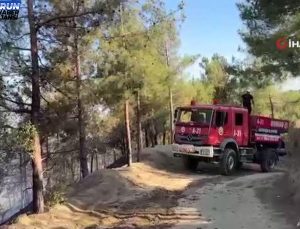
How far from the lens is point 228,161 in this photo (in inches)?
758

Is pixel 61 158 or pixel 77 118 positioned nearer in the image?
pixel 77 118

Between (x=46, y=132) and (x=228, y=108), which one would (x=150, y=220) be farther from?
(x=228, y=108)

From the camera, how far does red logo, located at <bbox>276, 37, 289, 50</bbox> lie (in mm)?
16500

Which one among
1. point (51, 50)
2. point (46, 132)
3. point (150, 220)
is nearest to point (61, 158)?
point (46, 132)

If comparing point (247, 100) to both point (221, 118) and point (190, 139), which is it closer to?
point (221, 118)

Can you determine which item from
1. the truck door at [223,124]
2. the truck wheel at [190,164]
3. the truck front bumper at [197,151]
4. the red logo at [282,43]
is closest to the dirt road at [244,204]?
the truck front bumper at [197,151]

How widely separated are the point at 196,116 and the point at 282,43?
448cm

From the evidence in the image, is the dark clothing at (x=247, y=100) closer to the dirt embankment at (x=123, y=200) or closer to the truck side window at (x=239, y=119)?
the truck side window at (x=239, y=119)

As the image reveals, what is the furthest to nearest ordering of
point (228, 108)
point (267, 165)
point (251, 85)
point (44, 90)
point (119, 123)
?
point (119, 123) < point (251, 85) < point (267, 165) < point (228, 108) < point (44, 90)

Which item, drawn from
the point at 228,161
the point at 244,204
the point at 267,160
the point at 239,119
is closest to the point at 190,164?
the point at 228,161

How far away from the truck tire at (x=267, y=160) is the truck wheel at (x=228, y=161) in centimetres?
153

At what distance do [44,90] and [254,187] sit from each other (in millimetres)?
7319

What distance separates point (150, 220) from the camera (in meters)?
11.7

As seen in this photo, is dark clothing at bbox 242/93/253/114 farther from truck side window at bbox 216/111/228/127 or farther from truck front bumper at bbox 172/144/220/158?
truck front bumper at bbox 172/144/220/158
